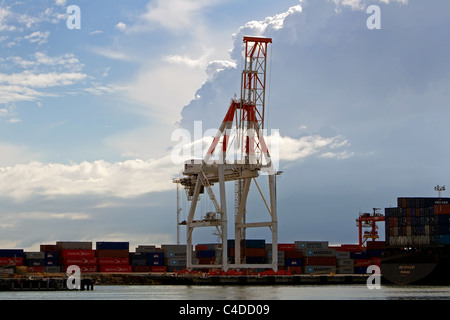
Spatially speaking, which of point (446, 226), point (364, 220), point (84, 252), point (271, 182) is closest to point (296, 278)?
point (271, 182)

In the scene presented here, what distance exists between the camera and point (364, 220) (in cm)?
14088

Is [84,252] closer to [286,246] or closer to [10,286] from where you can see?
[10,286]

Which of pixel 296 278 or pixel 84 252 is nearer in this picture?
pixel 296 278

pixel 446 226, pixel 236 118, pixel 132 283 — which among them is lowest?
pixel 132 283

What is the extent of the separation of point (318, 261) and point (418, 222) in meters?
18.9

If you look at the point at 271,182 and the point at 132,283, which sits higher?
the point at 271,182

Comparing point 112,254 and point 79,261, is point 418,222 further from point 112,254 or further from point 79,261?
point 79,261

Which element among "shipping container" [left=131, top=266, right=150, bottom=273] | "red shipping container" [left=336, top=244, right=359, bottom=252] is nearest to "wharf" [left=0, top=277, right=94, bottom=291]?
"shipping container" [left=131, top=266, right=150, bottom=273]

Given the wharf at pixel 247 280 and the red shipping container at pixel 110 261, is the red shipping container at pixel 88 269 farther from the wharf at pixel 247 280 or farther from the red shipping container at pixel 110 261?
the wharf at pixel 247 280

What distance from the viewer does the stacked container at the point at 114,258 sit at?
333 feet
